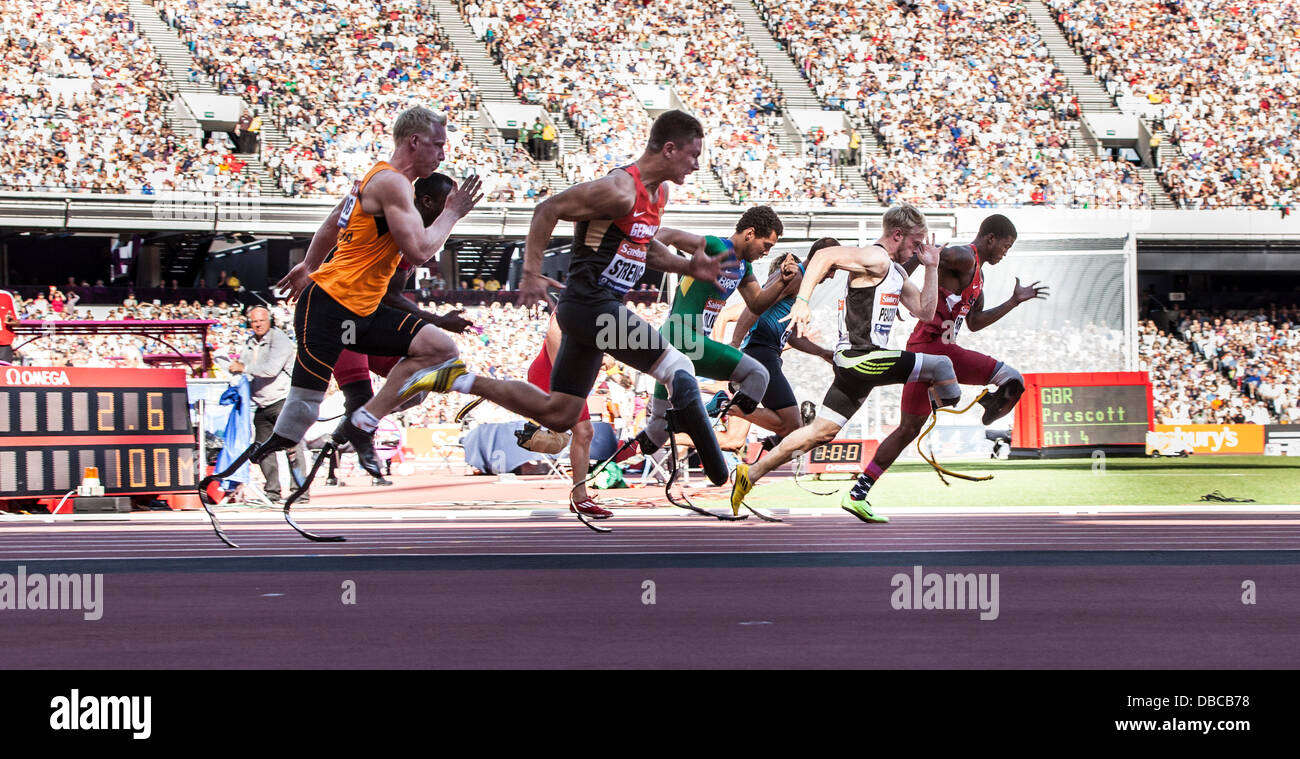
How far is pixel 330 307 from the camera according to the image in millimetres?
7633

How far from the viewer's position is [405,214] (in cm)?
739

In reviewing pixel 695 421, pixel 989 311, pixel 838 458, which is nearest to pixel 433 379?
pixel 695 421

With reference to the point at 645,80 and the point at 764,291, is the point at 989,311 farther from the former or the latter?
the point at 645,80

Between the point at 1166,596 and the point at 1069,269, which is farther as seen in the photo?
the point at 1069,269

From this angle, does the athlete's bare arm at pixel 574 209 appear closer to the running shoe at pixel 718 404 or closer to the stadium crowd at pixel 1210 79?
the running shoe at pixel 718 404

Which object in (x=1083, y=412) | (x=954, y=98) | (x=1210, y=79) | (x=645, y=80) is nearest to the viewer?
(x=1083, y=412)

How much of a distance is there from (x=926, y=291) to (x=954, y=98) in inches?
1210

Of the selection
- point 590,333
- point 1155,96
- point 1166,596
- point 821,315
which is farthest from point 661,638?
point 1155,96

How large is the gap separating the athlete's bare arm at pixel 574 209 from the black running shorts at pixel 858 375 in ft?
9.50

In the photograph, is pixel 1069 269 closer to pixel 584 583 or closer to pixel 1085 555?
pixel 1085 555

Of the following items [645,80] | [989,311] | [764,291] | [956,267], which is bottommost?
[989,311]

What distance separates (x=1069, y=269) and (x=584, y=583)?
2144cm

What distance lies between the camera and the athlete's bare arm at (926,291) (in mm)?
9961
